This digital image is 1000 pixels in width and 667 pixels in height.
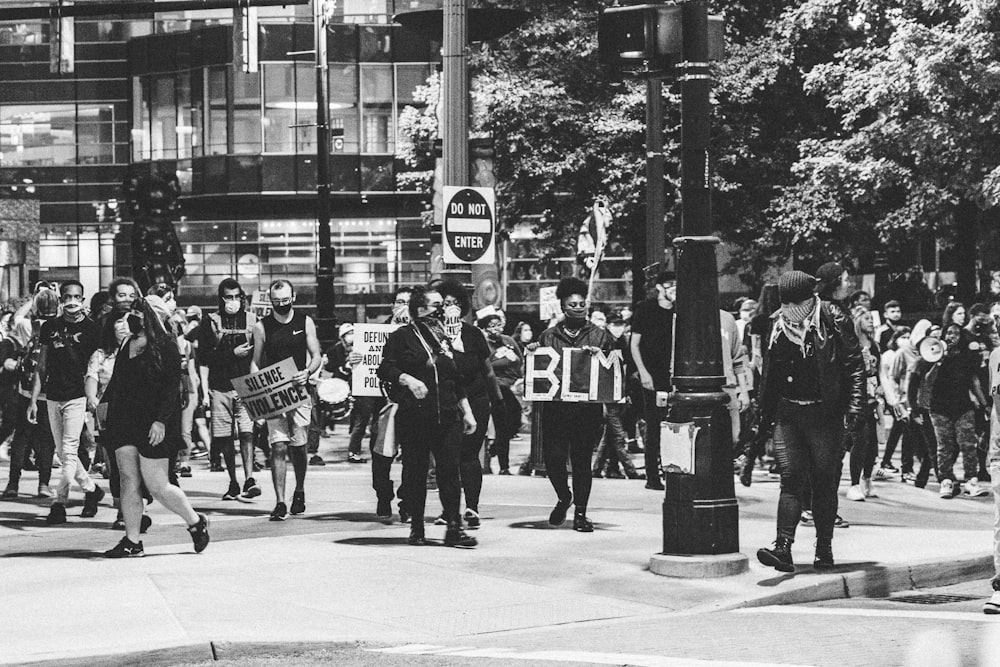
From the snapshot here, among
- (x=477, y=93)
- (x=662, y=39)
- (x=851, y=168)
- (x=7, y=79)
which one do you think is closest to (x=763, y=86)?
(x=851, y=168)

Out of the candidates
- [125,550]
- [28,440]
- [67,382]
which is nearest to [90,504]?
[67,382]

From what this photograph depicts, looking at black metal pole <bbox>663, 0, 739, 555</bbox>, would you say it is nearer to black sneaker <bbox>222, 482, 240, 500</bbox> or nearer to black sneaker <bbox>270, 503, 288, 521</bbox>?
black sneaker <bbox>270, 503, 288, 521</bbox>

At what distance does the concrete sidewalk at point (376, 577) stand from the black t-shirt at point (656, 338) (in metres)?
1.21

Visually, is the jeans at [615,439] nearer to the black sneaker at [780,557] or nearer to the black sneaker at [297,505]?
the black sneaker at [297,505]

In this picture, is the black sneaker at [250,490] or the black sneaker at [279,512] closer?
the black sneaker at [279,512]

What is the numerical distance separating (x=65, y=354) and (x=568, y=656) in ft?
22.5

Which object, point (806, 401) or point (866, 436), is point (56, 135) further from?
point (806, 401)

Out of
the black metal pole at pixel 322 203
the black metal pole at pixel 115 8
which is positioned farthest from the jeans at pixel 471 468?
the black metal pole at pixel 322 203

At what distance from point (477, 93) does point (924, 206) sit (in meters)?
9.61

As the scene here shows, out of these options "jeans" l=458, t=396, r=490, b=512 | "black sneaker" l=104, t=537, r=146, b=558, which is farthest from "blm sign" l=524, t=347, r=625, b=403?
"black sneaker" l=104, t=537, r=146, b=558

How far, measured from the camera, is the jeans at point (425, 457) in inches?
437

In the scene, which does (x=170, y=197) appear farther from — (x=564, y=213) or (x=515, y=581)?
(x=564, y=213)

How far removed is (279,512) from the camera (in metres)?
12.8

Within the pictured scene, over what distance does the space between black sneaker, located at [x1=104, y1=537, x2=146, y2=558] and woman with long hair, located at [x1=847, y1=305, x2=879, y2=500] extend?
6338 millimetres
